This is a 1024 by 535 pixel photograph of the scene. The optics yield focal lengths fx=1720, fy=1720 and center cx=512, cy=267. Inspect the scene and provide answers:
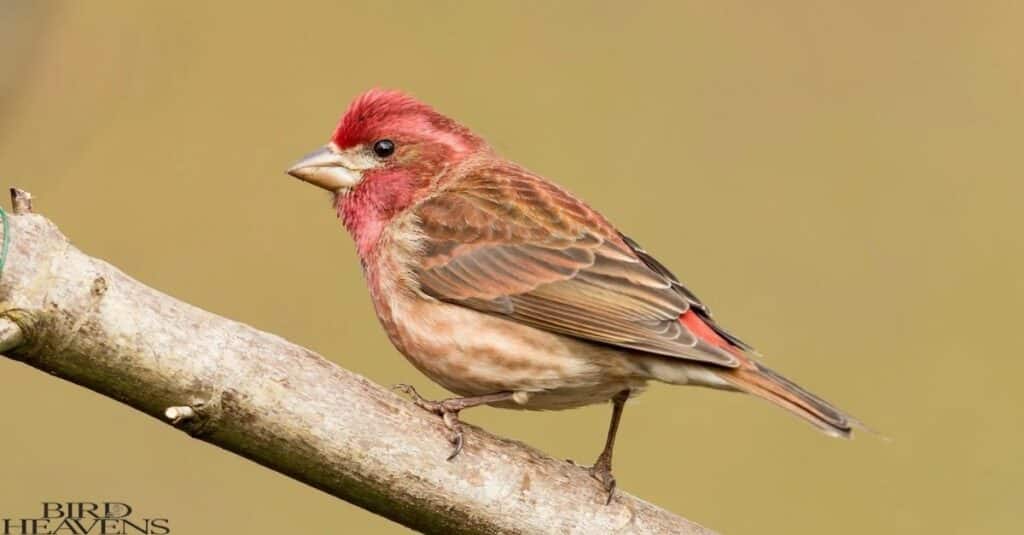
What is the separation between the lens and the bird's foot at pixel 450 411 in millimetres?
4355

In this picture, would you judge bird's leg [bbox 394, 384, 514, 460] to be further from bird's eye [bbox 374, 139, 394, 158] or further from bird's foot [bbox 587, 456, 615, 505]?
bird's eye [bbox 374, 139, 394, 158]

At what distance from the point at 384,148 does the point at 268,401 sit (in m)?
1.56

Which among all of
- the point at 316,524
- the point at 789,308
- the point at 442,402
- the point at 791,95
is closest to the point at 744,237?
the point at 789,308

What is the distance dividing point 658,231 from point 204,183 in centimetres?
210

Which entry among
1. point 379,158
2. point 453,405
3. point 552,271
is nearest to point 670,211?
point 379,158

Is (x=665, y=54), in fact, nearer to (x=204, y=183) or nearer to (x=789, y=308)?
(x=789, y=308)

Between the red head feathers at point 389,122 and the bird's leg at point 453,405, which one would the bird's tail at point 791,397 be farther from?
the red head feathers at point 389,122

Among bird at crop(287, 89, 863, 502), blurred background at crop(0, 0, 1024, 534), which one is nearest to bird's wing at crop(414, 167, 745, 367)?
bird at crop(287, 89, 863, 502)

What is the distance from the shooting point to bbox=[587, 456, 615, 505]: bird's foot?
4.65 meters

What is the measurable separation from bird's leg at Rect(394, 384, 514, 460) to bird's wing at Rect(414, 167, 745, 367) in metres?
0.24

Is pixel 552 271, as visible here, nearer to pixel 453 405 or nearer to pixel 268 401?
pixel 453 405

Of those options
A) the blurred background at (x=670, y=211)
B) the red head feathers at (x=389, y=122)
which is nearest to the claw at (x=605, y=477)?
the red head feathers at (x=389, y=122)

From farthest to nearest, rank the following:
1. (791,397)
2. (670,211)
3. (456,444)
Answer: (670,211), (791,397), (456,444)

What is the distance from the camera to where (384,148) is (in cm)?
541
